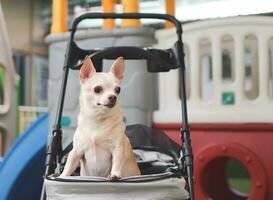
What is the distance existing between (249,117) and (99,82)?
26.2 inches

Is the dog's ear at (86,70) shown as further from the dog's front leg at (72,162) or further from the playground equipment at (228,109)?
the playground equipment at (228,109)

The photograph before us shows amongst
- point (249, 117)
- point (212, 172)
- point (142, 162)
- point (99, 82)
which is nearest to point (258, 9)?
point (212, 172)

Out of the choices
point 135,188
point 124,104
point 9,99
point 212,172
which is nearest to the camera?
point 135,188

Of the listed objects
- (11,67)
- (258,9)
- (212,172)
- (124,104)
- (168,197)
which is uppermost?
(258,9)

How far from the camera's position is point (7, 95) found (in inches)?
75.5

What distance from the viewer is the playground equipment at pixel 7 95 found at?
1.87 meters

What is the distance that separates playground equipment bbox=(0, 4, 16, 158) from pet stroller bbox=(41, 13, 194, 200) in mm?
865

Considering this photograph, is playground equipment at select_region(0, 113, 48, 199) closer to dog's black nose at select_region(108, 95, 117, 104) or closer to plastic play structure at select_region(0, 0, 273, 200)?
plastic play structure at select_region(0, 0, 273, 200)

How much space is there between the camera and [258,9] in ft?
9.75

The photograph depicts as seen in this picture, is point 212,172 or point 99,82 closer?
point 99,82

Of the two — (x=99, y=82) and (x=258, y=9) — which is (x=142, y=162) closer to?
(x=99, y=82)

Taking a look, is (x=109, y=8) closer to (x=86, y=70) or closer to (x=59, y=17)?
(x=59, y=17)

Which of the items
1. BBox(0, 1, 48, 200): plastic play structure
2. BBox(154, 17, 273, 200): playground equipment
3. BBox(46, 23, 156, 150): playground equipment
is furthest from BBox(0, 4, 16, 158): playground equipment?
BBox(154, 17, 273, 200): playground equipment

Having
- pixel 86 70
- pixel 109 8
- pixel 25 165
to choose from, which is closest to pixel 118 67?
pixel 86 70
